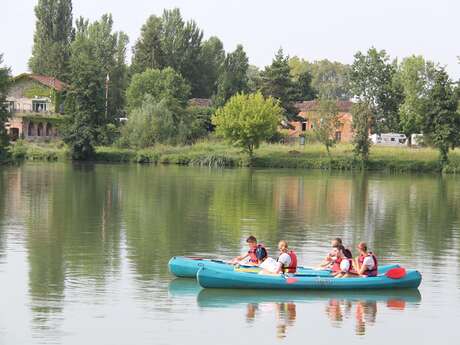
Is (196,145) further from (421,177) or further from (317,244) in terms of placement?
(317,244)

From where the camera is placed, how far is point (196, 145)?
93688mm

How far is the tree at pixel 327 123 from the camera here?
89.8 metres

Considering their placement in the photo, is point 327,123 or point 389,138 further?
point 389,138

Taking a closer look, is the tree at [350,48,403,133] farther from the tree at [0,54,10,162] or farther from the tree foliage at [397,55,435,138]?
the tree at [0,54,10,162]

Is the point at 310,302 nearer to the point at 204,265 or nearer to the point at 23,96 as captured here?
the point at 204,265

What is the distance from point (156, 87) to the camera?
106375mm

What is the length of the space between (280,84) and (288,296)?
79.7m

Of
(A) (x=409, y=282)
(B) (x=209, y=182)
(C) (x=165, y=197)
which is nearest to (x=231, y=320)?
(A) (x=409, y=282)

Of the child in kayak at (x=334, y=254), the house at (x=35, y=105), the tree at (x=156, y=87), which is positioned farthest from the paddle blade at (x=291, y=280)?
the house at (x=35, y=105)

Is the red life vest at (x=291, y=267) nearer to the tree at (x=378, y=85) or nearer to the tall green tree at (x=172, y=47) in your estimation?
the tree at (x=378, y=85)

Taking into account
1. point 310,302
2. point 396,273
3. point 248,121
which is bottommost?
point 310,302

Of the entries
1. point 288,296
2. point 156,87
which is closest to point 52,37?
point 156,87

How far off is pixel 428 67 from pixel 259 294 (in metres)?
94.3

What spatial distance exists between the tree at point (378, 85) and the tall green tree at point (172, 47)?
24.6m
